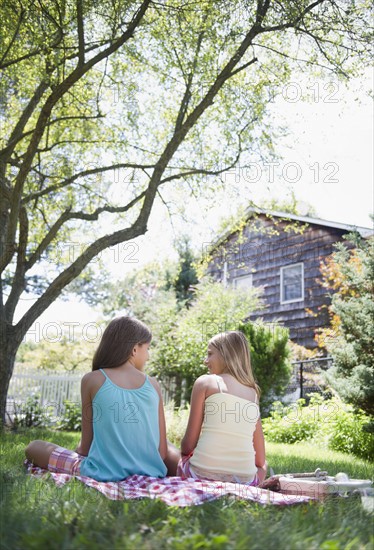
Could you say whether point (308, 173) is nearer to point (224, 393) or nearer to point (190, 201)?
point (190, 201)

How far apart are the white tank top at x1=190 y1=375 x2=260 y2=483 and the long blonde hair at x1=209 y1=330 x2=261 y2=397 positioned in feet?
0.61

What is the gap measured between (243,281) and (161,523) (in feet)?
57.2

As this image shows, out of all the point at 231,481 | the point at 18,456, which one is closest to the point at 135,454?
the point at 231,481

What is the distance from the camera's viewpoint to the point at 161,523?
2441 mm

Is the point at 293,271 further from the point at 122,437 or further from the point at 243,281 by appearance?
the point at 122,437

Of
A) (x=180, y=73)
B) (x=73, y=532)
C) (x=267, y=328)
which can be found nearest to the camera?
(x=73, y=532)

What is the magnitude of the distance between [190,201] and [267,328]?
329 centimetres

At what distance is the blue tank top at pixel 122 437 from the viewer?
371 centimetres

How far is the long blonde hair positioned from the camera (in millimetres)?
4074

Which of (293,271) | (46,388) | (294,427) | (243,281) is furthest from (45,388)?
(293,271)

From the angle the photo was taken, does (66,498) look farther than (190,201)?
No

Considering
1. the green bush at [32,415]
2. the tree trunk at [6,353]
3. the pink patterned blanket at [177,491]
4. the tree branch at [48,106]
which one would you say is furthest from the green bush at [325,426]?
the tree branch at [48,106]

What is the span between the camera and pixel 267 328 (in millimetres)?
12797

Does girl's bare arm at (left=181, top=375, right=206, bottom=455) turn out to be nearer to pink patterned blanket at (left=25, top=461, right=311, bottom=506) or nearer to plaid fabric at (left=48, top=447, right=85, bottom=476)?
pink patterned blanket at (left=25, top=461, right=311, bottom=506)
